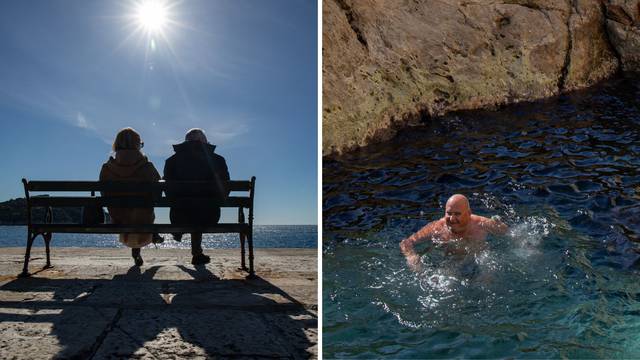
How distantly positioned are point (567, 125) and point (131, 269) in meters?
9.55

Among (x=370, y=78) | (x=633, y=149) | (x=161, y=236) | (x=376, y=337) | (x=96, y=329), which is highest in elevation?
(x=370, y=78)

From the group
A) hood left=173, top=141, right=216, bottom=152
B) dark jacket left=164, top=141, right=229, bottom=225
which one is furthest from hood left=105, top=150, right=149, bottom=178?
hood left=173, top=141, right=216, bottom=152

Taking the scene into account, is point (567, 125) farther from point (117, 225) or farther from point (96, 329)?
point (96, 329)

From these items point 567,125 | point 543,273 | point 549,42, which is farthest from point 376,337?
point 549,42

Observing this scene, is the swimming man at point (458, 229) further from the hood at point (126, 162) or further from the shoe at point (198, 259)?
the hood at point (126, 162)

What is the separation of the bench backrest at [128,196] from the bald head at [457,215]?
239cm

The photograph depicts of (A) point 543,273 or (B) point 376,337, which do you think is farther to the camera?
(A) point 543,273

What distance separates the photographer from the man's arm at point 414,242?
18.9ft

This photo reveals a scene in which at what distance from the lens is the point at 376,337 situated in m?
4.19

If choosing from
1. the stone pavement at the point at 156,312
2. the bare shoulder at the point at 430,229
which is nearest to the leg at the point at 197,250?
the stone pavement at the point at 156,312

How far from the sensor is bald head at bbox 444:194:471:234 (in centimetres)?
621

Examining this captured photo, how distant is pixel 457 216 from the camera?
621 cm

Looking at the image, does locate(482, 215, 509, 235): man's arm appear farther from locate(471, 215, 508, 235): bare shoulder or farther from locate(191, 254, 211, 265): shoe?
locate(191, 254, 211, 265): shoe

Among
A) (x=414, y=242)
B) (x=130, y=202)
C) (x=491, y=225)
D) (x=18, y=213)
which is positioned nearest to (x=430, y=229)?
(x=414, y=242)
